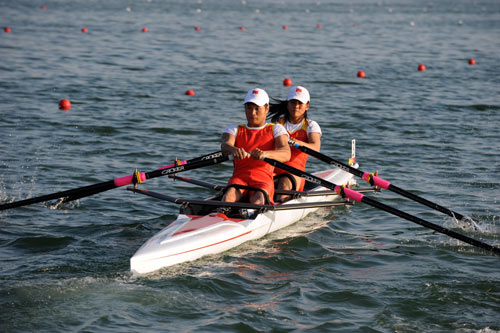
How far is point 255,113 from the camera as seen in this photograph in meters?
8.54

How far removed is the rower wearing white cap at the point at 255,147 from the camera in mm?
8531

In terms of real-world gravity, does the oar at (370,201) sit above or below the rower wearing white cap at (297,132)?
below

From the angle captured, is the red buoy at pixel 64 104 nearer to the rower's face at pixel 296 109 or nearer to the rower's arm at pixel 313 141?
the rower's face at pixel 296 109

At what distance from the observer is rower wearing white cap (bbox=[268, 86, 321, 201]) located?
949cm

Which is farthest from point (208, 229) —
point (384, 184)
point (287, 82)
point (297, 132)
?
point (287, 82)

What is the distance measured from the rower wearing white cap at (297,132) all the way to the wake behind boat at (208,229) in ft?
0.72

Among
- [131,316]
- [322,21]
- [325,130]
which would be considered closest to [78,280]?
[131,316]

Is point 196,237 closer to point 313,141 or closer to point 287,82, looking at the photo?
point 313,141

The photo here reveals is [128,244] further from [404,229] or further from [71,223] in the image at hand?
[404,229]

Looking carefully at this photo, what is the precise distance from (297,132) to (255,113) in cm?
140

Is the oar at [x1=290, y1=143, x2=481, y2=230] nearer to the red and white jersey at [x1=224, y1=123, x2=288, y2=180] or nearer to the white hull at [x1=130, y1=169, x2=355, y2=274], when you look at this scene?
the red and white jersey at [x1=224, y1=123, x2=288, y2=180]

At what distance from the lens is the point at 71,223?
9328 mm

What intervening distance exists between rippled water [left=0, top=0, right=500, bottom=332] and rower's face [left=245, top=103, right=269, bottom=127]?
59.0 inches

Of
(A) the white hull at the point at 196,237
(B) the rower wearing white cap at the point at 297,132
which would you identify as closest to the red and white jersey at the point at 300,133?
(B) the rower wearing white cap at the point at 297,132
